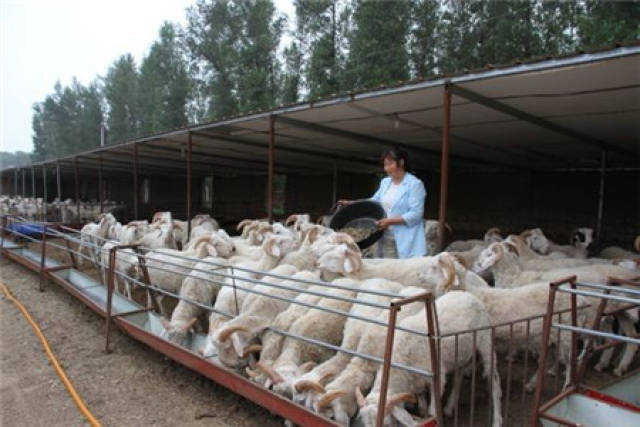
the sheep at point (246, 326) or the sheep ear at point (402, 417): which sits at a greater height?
the sheep at point (246, 326)

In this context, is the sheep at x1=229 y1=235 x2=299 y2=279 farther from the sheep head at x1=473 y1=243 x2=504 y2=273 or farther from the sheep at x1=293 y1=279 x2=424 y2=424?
the sheep head at x1=473 y1=243 x2=504 y2=273

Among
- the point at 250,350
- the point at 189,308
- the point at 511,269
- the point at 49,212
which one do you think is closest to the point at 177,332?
the point at 189,308

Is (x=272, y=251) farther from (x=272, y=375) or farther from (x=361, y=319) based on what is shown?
(x=361, y=319)

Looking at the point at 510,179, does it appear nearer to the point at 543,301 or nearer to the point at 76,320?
the point at 543,301

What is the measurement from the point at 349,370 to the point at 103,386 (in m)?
2.76

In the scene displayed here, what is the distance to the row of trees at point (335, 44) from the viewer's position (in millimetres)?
20156

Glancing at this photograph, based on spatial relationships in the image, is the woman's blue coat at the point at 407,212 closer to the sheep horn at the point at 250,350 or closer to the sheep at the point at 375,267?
the sheep at the point at 375,267

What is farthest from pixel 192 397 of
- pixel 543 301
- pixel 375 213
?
pixel 543 301

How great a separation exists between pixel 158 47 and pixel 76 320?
133 ft

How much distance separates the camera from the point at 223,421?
3.69m

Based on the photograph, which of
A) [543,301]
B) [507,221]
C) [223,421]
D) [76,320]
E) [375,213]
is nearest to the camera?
[223,421]

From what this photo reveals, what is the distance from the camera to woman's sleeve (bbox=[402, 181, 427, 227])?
475cm

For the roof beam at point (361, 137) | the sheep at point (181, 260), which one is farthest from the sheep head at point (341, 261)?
the roof beam at point (361, 137)

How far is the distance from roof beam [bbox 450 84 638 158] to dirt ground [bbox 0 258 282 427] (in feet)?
13.8
